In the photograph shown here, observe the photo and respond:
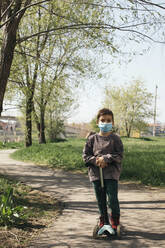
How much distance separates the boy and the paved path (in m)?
0.40

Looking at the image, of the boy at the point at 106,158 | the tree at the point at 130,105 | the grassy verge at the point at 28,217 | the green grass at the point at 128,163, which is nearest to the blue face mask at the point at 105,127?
Result: the boy at the point at 106,158

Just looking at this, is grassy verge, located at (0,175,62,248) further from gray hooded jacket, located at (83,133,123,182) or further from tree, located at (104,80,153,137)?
tree, located at (104,80,153,137)

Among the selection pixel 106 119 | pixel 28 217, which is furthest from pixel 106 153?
pixel 28 217

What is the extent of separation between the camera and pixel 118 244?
3750 millimetres

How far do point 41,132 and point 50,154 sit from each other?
8.69 metres

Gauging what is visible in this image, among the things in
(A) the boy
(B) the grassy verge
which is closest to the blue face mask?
(A) the boy

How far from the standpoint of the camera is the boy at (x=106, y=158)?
4031mm

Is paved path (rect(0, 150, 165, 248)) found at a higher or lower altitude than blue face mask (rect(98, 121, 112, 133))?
lower

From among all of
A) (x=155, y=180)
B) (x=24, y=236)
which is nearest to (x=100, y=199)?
(x=24, y=236)

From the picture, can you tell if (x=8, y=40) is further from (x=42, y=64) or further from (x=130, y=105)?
(x=130, y=105)

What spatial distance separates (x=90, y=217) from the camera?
5164mm

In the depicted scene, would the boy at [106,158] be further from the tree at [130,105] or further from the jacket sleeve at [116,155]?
the tree at [130,105]

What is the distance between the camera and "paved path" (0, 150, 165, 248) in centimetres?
386

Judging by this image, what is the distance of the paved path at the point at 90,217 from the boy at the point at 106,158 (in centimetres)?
40
